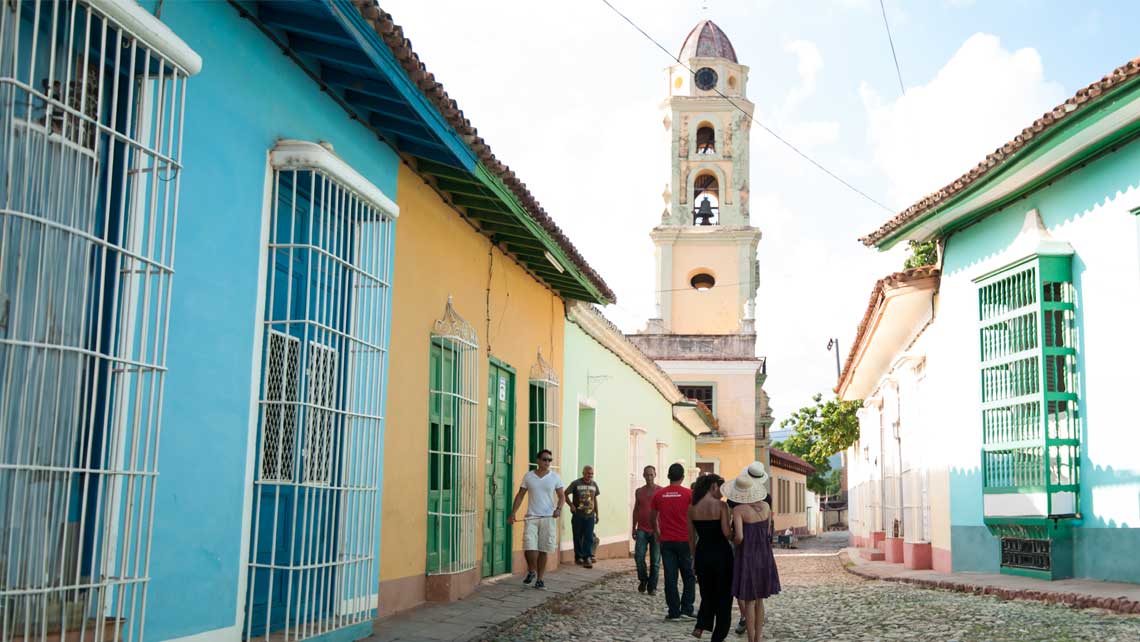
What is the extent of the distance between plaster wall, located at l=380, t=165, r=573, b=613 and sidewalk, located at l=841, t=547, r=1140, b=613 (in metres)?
4.64

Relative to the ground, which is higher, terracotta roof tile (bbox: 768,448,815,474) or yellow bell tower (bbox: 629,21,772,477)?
yellow bell tower (bbox: 629,21,772,477)

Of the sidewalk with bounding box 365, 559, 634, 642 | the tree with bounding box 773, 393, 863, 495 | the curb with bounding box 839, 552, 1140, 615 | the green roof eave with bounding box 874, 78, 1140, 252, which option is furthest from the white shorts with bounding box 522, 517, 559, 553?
the tree with bounding box 773, 393, 863, 495

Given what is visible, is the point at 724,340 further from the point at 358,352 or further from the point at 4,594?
the point at 4,594

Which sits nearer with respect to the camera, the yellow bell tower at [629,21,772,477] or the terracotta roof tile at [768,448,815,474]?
the yellow bell tower at [629,21,772,477]

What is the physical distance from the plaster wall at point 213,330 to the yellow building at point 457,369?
1236mm

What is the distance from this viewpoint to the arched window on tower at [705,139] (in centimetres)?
3431

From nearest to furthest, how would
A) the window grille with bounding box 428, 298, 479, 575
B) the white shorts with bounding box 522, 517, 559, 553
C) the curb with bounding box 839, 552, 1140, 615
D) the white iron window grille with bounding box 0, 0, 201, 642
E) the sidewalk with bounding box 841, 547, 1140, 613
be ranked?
the white iron window grille with bounding box 0, 0, 201, 642 → the curb with bounding box 839, 552, 1140, 615 → the sidewalk with bounding box 841, 547, 1140, 613 → the window grille with bounding box 428, 298, 479, 575 → the white shorts with bounding box 522, 517, 559, 553

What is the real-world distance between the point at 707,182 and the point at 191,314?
30.0 m

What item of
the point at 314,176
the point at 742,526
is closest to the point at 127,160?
the point at 314,176

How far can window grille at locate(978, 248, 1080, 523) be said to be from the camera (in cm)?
1034

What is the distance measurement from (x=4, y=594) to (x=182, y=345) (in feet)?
5.58

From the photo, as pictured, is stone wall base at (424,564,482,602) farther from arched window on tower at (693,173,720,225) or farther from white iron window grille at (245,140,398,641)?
arched window on tower at (693,173,720,225)

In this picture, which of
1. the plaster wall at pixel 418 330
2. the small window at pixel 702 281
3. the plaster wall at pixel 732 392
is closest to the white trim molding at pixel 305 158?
the plaster wall at pixel 418 330

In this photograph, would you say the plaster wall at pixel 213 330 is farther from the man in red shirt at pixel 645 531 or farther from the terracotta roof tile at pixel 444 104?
the man in red shirt at pixel 645 531
